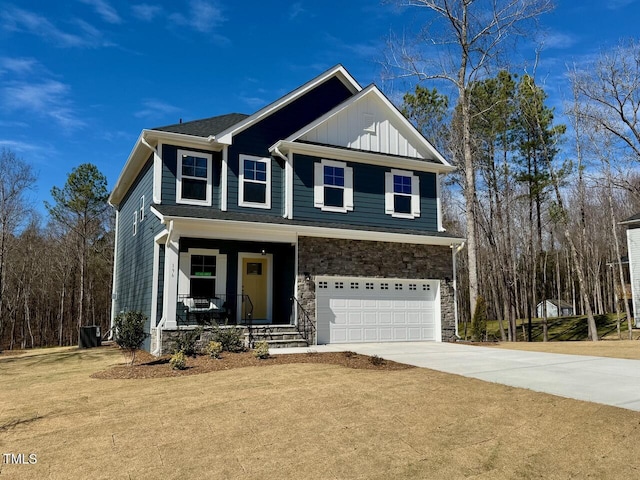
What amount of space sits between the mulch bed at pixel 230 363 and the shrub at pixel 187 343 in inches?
10.6

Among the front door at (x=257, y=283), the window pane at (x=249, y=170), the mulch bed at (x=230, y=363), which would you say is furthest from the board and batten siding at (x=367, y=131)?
the mulch bed at (x=230, y=363)

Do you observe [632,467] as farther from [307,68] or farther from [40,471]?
[307,68]

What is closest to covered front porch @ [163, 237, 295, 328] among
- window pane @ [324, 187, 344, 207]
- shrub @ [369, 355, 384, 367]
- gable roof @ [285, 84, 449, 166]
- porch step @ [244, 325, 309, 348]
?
porch step @ [244, 325, 309, 348]

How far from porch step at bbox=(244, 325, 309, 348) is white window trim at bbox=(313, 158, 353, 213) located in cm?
400

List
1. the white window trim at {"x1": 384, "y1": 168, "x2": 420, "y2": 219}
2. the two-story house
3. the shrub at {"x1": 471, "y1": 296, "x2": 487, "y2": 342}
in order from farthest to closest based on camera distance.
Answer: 1. the shrub at {"x1": 471, "y1": 296, "x2": 487, "y2": 342}
2. the white window trim at {"x1": 384, "y1": 168, "x2": 420, "y2": 219}
3. the two-story house

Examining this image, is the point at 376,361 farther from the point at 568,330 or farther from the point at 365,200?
the point at 568,330

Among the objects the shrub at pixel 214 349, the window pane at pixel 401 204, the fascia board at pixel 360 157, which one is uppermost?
the fascia board at pixel 360 157

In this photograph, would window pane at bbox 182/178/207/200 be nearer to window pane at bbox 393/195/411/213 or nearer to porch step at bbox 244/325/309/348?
porch step at bbox 244/325/309/348

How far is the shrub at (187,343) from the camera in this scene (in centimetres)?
1056

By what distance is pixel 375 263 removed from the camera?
1441cm

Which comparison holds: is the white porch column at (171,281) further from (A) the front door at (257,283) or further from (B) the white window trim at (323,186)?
(B) the white window trim at (323,186)

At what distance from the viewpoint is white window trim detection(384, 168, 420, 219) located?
1548 cm

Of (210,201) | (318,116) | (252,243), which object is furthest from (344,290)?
(318,116)

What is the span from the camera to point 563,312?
41.5 meters
